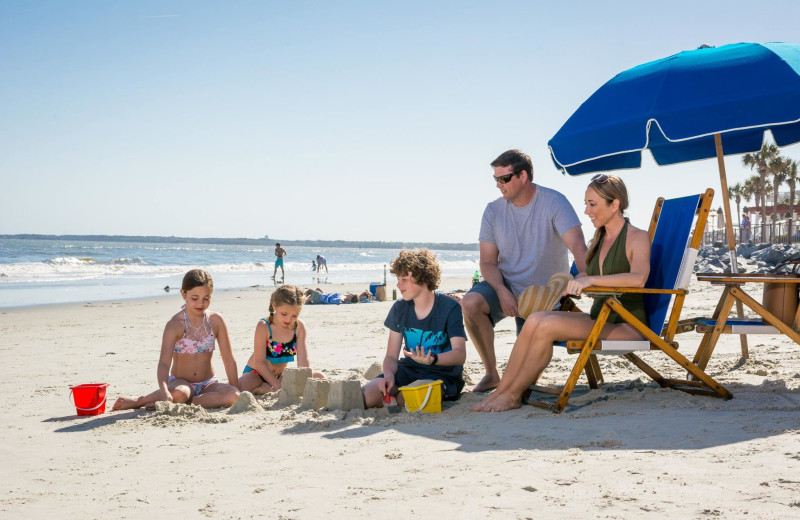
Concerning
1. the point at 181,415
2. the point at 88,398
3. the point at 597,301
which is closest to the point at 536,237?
the point at 597,301

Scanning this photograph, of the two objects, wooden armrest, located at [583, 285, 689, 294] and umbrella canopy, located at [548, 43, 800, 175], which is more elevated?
umbrella canopy, located at [548, 43, 800, 175]

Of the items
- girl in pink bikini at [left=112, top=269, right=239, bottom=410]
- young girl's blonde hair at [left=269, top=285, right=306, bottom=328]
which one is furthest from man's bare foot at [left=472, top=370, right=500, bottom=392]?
girl in pink bikini at [left=112, top=269, right=239, bottom=410]

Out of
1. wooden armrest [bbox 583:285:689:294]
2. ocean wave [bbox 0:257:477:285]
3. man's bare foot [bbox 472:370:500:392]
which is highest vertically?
wooden armrest [bbox 583:285:689:294]

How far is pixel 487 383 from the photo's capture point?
4.86 m

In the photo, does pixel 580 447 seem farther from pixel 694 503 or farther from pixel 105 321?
pixel 105 321

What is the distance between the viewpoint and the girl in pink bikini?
4.46 meters

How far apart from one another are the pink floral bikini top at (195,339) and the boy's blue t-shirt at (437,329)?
127 centimetres

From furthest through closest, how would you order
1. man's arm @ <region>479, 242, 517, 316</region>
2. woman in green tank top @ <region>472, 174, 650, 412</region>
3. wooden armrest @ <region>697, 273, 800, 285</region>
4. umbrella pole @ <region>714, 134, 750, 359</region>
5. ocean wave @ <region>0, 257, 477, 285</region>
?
ocean wave @ <region>0, 257, 477, 285</region>, umbrella pole @ <region>714, 134, 750, 359</region>, man's arm @ <region>479, 242, 517, 316</region>, wooden armrest @ <region>697, 273, 800, 285</region>, woman in green tank top @ <region>472, 174, 650, 412</region>

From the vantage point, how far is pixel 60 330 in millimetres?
9391

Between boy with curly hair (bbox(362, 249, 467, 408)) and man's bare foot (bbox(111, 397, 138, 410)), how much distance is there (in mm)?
1487

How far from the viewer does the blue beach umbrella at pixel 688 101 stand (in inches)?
164

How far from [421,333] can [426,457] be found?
54.9 inches

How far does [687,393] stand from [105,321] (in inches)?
349

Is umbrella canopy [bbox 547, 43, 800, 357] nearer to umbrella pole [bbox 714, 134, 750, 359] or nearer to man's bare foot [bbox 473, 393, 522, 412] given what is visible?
umbrella pole [bbox 714, 134, 750, 359]
